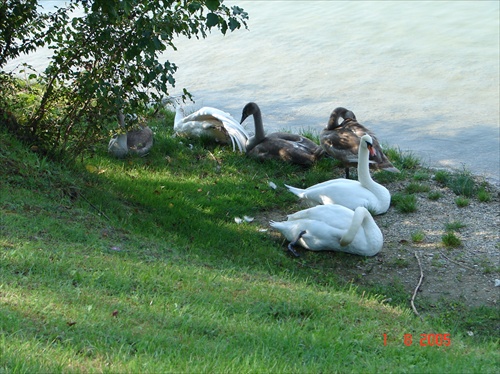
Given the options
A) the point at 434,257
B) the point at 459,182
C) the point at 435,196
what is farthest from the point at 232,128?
the point at 434,257

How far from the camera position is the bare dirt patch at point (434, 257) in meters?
6.97

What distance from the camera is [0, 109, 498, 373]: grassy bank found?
13.6ft

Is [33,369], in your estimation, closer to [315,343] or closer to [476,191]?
[315,343]

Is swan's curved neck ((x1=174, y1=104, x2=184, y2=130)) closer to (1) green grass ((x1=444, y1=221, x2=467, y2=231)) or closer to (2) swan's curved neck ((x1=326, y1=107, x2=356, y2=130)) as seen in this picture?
(2) swan's curved neck ((x1=326, y1=107, x2=356, y2=130))

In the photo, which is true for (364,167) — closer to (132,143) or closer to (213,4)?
(132,143)

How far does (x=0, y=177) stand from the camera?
730 centimetres

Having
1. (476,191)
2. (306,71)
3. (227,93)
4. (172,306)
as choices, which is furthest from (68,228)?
(306,71)

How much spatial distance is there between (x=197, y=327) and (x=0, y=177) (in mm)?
3560

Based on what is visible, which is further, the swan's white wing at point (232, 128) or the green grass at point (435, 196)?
the swan's white wing at point (232, 128)

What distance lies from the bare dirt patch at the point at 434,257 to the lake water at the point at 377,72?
5.21 feet

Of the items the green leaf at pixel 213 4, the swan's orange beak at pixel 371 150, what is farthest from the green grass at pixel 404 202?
the green leaf at pixel 213 4

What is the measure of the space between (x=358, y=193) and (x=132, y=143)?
3191 millimetres

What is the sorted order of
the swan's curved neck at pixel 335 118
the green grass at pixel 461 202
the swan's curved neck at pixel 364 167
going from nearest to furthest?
the swan's curved neck at pixel 364 167 → the green grass at pixel 461 202 → the swan's curved neck at pixel 335 118

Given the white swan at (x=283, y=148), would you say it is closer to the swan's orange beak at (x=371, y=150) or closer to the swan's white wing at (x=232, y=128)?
the swan's white wing at (x=232, y=128)
